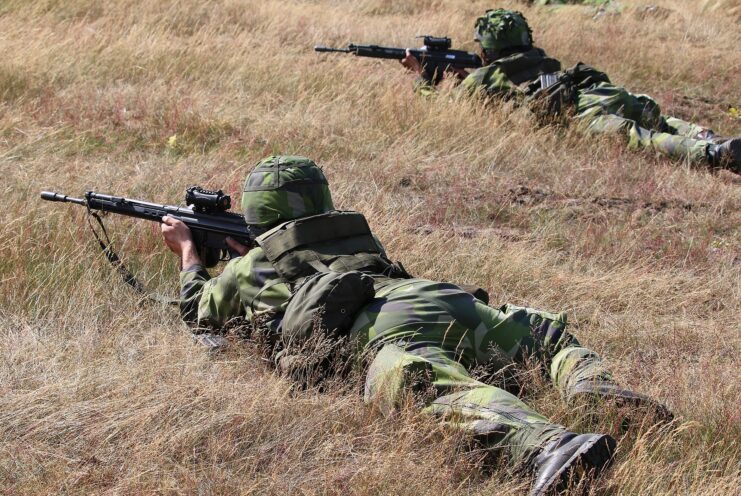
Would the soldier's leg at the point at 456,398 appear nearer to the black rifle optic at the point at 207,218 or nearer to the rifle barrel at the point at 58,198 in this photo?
the black rifle optic at the point at 207,218

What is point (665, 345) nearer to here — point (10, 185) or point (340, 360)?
point (340, 360)

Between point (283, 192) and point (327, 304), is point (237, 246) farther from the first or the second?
point (327, 304)

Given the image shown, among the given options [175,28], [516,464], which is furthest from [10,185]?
[175,28]

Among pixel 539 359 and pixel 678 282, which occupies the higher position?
pixel 539 359

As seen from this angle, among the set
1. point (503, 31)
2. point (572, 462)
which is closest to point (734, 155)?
point (503, 31)

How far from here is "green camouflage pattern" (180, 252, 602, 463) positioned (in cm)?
353

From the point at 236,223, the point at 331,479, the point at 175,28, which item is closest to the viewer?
the point at 331,479

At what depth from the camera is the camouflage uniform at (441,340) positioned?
3.54 m

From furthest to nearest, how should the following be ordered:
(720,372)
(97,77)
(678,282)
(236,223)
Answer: (97,77) → (678,282) → (236,223) → (720,372)

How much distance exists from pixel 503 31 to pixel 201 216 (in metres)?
5.42

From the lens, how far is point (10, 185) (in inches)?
248

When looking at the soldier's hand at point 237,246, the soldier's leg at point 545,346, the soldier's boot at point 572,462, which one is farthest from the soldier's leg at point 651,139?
the soldier's boot at point 572,462

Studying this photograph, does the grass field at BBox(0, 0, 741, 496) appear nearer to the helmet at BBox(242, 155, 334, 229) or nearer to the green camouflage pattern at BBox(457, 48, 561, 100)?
the green camouflage pattern at BBox(457, 48, 561, 100)

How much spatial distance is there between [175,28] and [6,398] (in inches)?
314
